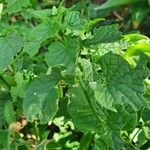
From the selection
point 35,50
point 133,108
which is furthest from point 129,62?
point 35,50

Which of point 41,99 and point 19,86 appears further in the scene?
point 19,86

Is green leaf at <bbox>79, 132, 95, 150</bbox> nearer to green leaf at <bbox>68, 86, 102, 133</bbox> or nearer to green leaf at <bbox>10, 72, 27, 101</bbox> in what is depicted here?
green leaf at <bbox>68, 86, 102, 133</bbox>

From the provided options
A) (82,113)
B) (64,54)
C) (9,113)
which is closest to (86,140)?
(82,113)

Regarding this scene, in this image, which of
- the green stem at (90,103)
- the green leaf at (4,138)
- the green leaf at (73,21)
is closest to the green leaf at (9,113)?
the green leaf at (4,138)

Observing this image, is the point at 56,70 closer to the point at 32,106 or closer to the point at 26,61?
the point at 32,106

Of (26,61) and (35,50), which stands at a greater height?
(35,50)

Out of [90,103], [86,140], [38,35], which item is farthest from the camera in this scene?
[86,140]

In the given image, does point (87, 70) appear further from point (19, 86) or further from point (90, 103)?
point (19, 86)

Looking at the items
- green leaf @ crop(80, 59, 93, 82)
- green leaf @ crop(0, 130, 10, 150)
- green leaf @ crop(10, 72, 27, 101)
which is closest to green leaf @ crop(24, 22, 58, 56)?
green leaf @ crop(80, 59, 93, 82)
